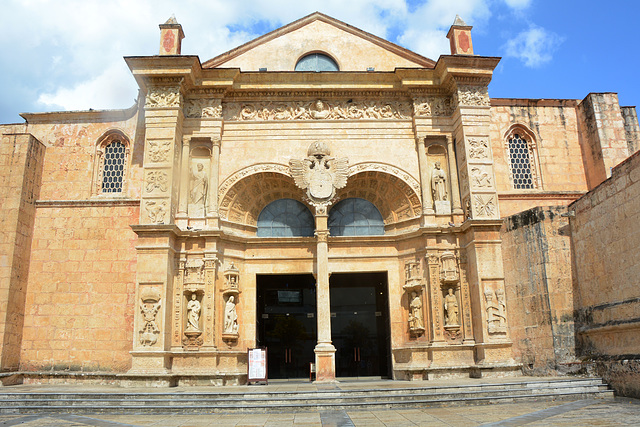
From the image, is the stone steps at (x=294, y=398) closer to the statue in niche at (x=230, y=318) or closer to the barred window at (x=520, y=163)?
the statue in niche at (x=230, y=318)

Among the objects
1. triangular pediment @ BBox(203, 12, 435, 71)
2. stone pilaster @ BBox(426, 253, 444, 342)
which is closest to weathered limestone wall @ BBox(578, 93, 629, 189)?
triangular pediment @ BBox(203, 12, 435, 71)

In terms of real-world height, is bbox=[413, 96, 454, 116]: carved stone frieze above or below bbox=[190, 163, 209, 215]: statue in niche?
above

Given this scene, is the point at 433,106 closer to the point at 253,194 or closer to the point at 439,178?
the point at 439,178

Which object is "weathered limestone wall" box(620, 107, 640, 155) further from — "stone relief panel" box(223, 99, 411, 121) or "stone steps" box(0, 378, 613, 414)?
"stone steps" box(0, 378, 613, 414)

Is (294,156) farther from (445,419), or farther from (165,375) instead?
(445,419)

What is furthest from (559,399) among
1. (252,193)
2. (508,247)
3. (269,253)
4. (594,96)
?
(594,96)

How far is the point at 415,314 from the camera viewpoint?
18188 mm

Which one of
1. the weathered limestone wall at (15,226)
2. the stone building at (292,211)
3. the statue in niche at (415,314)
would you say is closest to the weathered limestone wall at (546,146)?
the stone building at (292,211)

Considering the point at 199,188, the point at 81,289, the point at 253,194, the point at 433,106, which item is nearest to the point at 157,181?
the point at 199,188

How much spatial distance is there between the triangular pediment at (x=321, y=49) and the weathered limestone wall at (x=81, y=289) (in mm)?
7879

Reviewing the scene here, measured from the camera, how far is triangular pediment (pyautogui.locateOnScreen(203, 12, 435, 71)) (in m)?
20.9

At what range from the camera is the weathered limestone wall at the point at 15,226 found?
17859 mm

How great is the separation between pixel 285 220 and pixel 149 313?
6.46 m

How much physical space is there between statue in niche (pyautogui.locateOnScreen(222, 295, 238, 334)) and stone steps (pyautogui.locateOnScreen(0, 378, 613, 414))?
4.23 meters
